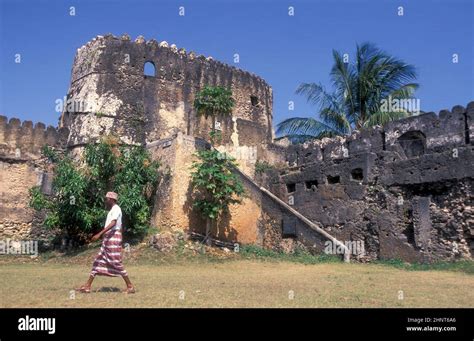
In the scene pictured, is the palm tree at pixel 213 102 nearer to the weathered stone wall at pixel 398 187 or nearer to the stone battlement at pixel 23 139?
the weathered stone wall at pixel 398 187

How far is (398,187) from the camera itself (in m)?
15.1

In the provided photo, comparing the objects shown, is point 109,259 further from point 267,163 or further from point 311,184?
point 267,163

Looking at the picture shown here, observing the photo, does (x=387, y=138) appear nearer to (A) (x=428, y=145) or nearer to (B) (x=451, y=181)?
(A) (x=428, y=145)

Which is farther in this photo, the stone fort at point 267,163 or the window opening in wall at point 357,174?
the window opening in wall at point 357,174

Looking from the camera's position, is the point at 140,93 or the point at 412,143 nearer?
the point at 412,143

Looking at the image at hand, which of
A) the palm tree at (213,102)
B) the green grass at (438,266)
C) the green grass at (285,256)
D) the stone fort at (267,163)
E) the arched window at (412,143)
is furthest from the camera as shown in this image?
the palm tree at (213,102)

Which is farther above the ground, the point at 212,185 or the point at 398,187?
the point at 212,185

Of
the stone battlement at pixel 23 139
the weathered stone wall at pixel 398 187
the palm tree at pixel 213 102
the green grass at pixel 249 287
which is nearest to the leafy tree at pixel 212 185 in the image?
the green grass at pixel 249 287

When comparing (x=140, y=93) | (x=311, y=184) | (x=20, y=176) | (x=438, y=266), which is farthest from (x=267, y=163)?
(x=20, y=176)

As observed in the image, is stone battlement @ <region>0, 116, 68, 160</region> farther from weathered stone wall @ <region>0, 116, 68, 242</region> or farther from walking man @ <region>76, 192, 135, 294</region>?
walking man @ <region>76, 192, 135, 294</region>

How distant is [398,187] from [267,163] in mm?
6239
